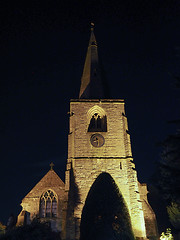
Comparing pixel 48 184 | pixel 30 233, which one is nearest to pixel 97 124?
pixel 48 184

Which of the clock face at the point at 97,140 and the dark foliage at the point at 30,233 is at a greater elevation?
the clock face at the point at 97,140

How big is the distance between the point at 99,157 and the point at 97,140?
5.78 feet

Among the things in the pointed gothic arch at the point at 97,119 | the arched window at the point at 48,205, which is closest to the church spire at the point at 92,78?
the pointed gothic arch at the point at 97,119

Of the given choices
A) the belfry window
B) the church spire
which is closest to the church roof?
the belfry window

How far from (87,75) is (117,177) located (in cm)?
1339

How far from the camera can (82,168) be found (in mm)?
22359

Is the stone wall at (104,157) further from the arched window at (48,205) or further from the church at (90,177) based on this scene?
the arched window at (48,205)

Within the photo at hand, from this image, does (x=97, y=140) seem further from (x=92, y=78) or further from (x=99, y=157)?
(x=92, y=78)

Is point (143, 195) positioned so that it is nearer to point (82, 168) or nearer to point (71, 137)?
point (82, 168)

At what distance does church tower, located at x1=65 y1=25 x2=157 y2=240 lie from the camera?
66.3ft

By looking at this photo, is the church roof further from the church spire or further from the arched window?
the church spire

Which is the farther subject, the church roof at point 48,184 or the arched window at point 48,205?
the church roof at point 48,184

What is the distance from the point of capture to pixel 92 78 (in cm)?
2883

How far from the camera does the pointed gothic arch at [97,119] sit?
25.1 metres
